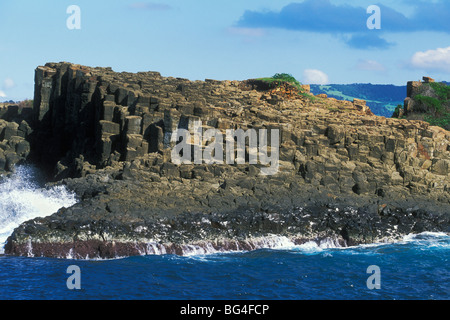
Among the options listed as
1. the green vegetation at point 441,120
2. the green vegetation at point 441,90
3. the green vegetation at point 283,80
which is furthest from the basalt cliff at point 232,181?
the green vegetation at point 441,90

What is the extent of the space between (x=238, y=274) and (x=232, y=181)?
9.78 meters

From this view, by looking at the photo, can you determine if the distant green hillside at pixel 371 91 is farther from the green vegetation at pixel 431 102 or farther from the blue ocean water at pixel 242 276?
the blue ocean water at pixel 242 276

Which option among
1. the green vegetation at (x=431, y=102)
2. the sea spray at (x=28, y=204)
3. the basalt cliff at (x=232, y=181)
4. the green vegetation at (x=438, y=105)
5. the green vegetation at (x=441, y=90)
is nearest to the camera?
the basalt cliff at (x=232, y=181)

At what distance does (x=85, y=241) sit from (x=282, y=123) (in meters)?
18.5

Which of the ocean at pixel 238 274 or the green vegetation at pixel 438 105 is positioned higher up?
the green vegetation at pixel 438 105

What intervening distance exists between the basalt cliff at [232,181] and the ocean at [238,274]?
3.95ft

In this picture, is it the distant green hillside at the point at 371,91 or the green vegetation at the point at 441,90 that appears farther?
the distant green hillside at the point at 371,91

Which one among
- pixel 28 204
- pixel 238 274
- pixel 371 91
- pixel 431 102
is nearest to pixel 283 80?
pixel 431 102

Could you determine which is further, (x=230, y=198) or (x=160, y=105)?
(x=160, y=105)

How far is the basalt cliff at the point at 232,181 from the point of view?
4178 centimetres

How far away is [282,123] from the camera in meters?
53.3
